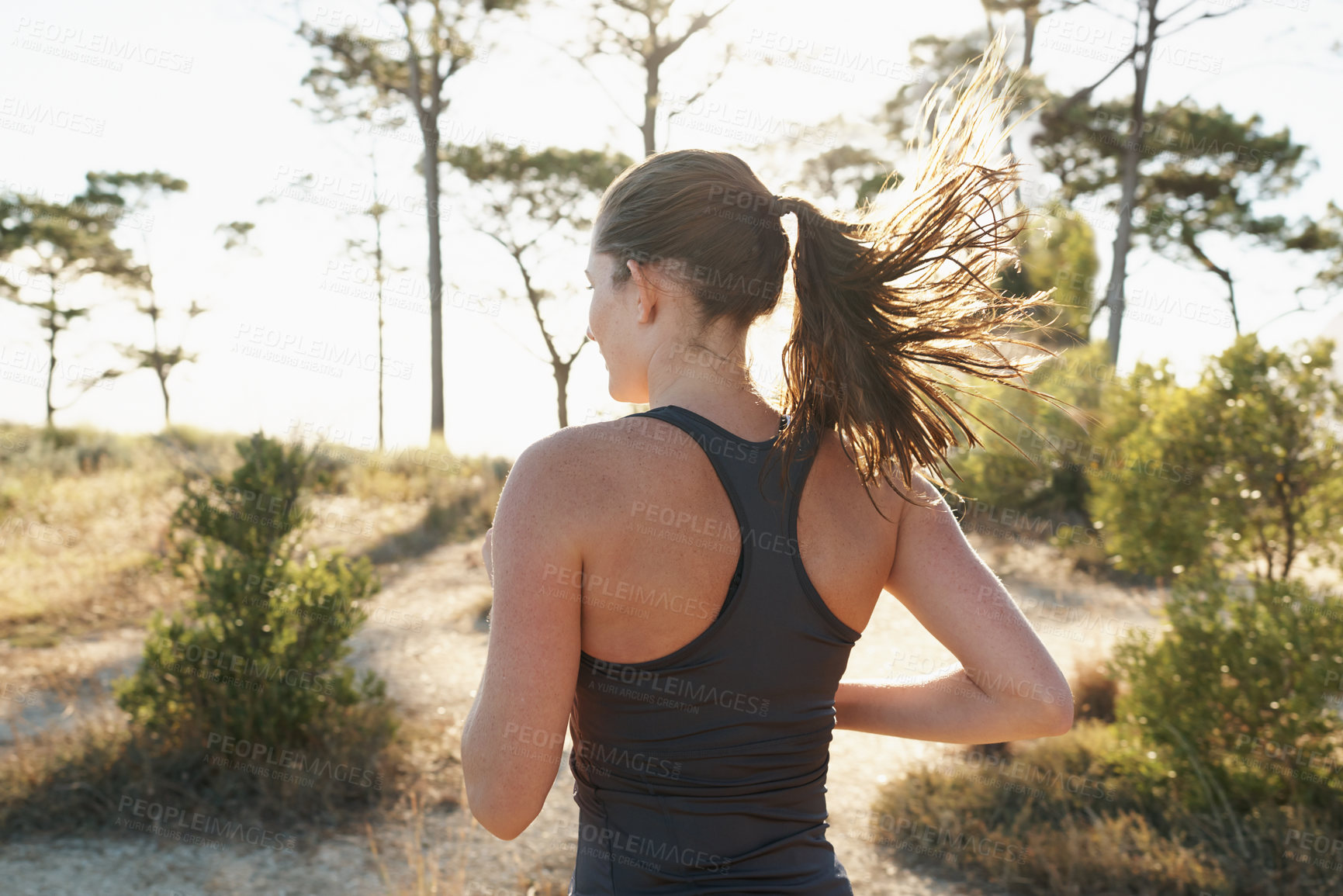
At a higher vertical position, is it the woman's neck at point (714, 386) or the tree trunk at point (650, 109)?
the tree trunk at point (650, 109)

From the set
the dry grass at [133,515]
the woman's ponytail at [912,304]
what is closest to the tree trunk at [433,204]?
the dry grass at [133,515]

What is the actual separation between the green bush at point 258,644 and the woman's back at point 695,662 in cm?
360

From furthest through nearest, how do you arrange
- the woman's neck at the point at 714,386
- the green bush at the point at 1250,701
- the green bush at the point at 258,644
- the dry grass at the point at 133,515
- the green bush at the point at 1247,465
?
1. the dry grass at the point at 133,515
2. the green bush at the point at 1247,465
3. the green bush at the point at 258,644
4. the green bush at the point at 1250,701
5. the woman's neck at the point at 714,386

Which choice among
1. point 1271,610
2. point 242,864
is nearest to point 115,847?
point 242,864

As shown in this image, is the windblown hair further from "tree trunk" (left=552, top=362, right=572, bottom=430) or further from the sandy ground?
"tree trunk" (left=552, top=362, right=572, bottom=430)

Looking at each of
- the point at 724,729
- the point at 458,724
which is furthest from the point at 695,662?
the point at 458,724

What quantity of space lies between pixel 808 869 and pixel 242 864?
3.38 metres

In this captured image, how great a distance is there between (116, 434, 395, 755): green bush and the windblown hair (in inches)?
143

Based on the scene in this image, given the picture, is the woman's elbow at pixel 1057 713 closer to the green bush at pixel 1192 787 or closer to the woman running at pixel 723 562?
the woman running at pixel 723 562

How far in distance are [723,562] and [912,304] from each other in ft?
2.04

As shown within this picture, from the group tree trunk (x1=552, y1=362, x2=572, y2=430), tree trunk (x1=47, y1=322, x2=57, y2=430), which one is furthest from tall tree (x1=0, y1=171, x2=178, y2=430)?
tree trunk (x1=552, y1=362, x2=572, y2=430)

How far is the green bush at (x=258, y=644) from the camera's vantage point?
4.27 metres

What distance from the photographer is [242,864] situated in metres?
3.74

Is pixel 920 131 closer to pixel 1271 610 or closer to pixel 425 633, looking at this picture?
pixel 1271 610
